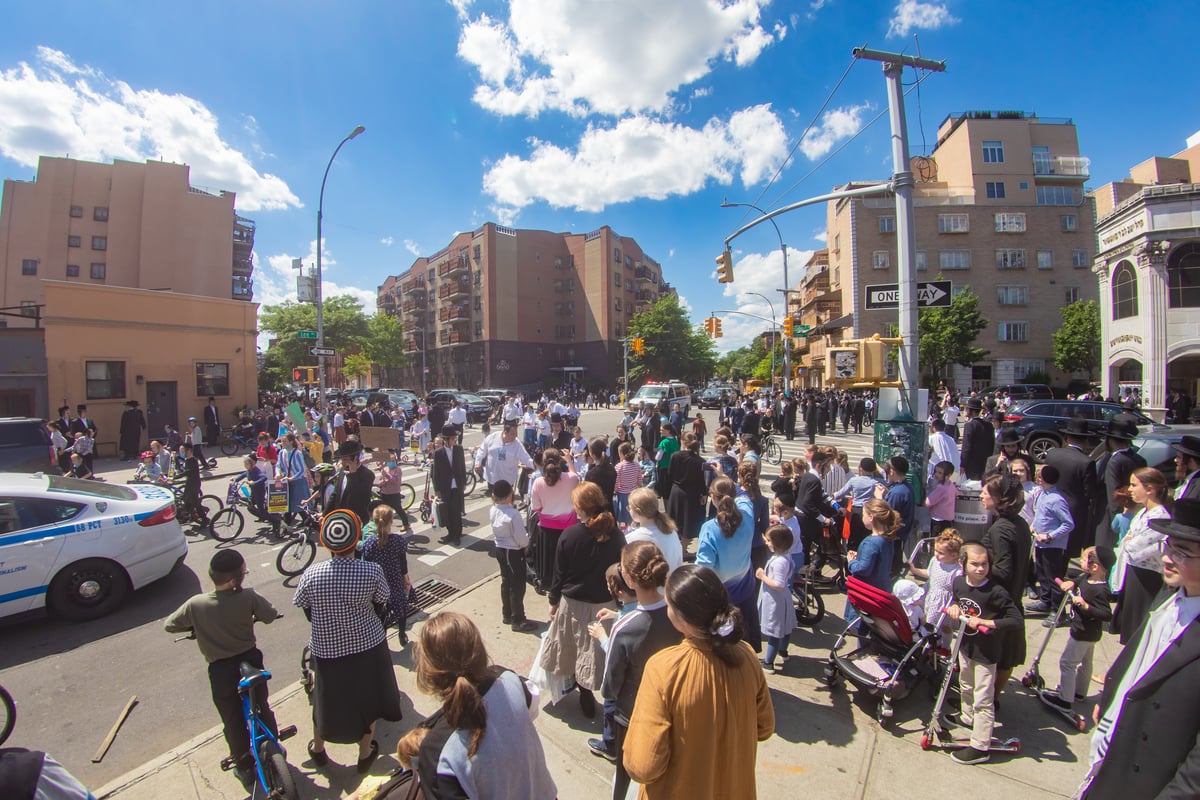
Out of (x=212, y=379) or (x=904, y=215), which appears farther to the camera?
(x=212, y=379)

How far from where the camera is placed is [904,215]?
730 cm

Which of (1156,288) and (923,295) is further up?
(1156,288)

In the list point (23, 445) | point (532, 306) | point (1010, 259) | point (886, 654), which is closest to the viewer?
point (886, 654)

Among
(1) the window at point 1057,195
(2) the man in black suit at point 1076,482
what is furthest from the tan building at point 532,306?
(2) the man in black suit at point 1076,482

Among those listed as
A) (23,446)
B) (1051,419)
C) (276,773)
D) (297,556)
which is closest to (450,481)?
(297,556)

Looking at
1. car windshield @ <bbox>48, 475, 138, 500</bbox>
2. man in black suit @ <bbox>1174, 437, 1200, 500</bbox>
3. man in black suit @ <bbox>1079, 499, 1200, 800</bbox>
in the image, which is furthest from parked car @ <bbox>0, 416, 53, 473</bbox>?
man in black suit @ <bbox>1174, 437, 1200, 500</bbox>

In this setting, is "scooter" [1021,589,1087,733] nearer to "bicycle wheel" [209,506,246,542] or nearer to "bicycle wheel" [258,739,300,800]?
"bicycle wheel" [258,739,300,800]

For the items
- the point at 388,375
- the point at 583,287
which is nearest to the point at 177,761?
the point at 583,287

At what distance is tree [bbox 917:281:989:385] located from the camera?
31344 mm

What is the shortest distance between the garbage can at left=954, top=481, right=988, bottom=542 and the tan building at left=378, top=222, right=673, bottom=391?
5031 centimetres

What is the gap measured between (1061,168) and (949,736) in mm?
56859

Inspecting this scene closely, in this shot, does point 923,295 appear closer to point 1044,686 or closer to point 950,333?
point 1044,686

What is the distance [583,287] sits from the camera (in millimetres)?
59656

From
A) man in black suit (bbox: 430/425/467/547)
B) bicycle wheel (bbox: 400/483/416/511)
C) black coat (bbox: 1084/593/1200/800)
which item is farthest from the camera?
bicycle wheel (bbox: 400/483/416/511)
